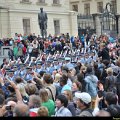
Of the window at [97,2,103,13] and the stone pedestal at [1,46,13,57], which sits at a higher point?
the window at [97,2,103,13]

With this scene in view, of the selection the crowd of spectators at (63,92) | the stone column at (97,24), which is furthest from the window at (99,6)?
the crowd of spectators at (63,92)

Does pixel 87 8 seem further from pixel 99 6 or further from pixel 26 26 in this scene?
pixel 26 26

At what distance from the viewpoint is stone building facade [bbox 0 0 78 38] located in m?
39.4

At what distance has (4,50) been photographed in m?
29.5

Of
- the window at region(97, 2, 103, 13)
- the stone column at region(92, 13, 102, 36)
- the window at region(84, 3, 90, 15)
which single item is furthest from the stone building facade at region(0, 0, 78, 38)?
the window at region(84, 3, 90, 15)

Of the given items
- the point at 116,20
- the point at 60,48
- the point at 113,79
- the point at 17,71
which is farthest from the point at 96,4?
the point at 113,79

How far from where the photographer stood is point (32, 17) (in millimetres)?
42344

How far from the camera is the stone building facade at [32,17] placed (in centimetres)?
3941

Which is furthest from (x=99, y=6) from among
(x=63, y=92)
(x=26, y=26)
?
(x=63, y=92)

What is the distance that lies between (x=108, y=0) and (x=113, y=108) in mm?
57732

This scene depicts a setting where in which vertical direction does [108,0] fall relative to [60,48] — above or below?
above

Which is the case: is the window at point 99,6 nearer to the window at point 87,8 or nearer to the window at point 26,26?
the window at point 87,8

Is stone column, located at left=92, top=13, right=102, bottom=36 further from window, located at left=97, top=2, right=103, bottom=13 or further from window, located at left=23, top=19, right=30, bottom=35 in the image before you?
window, located at left=97, top=2, right=103, bottom=13

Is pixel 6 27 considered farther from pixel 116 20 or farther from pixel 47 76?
pixel 47 76
